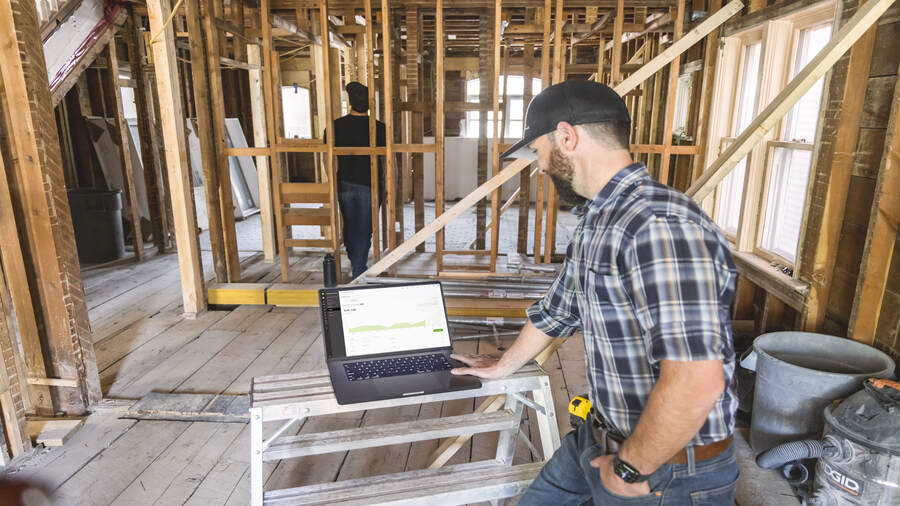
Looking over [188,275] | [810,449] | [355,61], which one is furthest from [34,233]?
[355,61]

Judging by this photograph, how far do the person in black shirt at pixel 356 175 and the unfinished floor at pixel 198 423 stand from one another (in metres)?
0.73

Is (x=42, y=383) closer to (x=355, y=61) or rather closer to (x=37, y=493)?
(x=37, y=493)

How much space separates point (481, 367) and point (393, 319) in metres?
0.34

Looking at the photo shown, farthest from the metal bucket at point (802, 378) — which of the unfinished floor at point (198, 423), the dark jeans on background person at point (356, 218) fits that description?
the dark jeans on background person at point (356, 218)

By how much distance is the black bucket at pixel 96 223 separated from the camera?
5629 mm

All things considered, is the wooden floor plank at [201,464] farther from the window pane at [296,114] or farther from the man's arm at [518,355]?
the window pane at [296,114]

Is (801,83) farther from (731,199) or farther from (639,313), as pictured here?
(731,199)

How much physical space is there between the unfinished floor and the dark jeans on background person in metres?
0.65

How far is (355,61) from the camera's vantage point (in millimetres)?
6699

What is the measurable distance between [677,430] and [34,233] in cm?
283

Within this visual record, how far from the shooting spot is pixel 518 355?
1576 mm

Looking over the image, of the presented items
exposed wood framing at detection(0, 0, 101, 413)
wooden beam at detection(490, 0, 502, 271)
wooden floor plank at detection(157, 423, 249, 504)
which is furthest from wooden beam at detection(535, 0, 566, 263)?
exposed wood framing at detection(0, 0, 101, 413)

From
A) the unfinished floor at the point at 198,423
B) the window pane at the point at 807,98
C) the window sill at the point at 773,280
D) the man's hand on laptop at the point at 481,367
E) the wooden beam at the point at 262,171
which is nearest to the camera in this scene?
the man's hand on laptop at the point at 481,367

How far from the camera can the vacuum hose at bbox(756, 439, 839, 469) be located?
1.93 m
